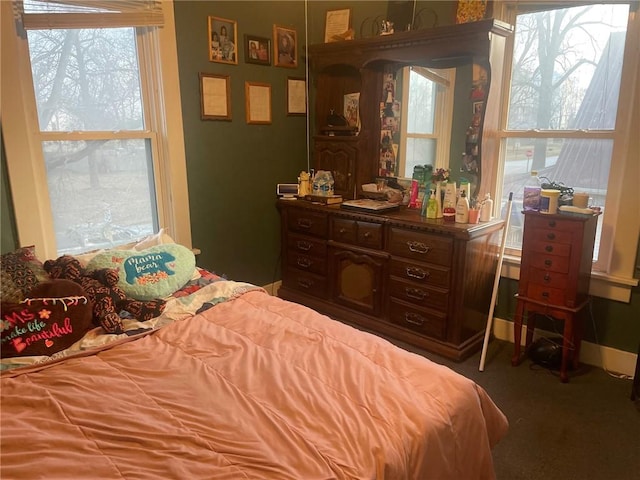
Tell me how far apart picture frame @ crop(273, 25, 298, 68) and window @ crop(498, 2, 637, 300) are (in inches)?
59.1

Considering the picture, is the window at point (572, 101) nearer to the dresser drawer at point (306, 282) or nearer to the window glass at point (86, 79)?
the dresser drawer at point (306, 282)

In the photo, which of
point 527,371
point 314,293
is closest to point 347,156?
point 314,293

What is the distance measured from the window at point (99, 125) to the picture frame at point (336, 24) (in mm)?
1228

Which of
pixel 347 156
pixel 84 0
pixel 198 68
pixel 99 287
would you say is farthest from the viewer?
pixel 347 156

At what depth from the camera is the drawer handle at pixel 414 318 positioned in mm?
2941

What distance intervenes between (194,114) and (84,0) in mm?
859

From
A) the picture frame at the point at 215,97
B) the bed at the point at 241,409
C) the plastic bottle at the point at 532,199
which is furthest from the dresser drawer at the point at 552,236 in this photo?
the picture frame at the point at 215,97

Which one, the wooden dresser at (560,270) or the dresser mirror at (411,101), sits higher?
the dresser mirror at (411,101)

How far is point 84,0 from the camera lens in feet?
8.23

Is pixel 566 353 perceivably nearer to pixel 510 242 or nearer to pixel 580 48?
pixel 510 242

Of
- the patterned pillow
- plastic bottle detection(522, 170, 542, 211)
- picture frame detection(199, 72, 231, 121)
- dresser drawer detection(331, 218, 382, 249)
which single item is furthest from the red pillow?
plastic bottle detection(522, 170, 542, 211)

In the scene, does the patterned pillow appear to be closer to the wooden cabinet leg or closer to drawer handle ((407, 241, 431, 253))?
drawer handle ((407, 241, 431, 253))

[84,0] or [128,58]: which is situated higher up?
[84,0]

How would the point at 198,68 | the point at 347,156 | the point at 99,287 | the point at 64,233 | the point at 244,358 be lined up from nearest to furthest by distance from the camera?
the point at 244,358, the point at 99,287, the point at 64,233, the point at 198,68, the point at 347,156
